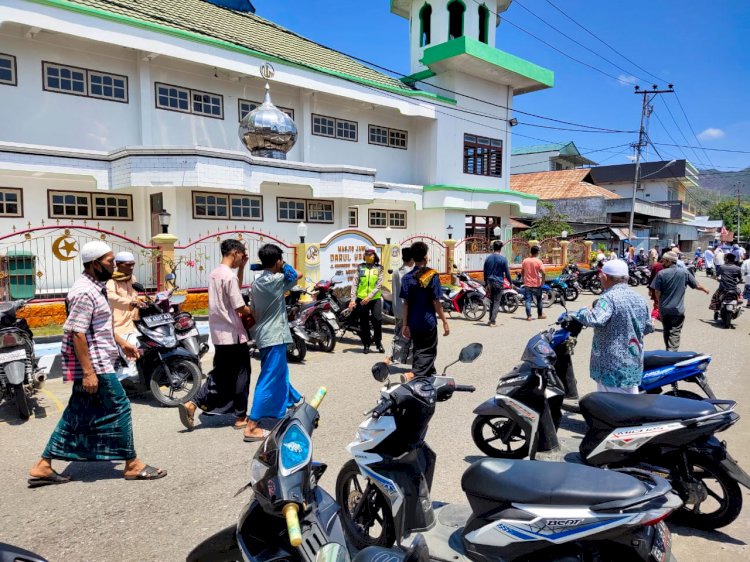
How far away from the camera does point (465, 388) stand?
2898mm

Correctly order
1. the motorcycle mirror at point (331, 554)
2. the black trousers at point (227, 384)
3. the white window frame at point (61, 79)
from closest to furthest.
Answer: the motorcycle mirror at point (331, 554)
the black trousers at point (227, 384)
the white window frame at point (61, 79)

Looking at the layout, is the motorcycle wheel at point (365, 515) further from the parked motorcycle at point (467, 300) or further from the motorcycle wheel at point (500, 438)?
the parked motorcycle at point (467, 300)

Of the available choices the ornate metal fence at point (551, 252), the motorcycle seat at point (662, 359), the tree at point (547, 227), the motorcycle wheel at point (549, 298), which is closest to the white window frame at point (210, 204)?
the motorcycle wheel at point (549, 298)

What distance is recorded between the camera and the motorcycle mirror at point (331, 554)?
177cm

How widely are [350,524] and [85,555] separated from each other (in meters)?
1.54

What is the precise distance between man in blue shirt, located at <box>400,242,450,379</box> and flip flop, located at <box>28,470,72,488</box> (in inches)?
125

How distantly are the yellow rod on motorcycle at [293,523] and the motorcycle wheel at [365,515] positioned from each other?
1.13 metres

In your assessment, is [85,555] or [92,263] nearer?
[85,555]

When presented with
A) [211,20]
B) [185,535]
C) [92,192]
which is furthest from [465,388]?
[211,20]

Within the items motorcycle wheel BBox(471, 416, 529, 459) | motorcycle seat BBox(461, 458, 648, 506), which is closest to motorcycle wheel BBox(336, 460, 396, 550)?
motorcycle seat BBox(461, 458, 648, 506)

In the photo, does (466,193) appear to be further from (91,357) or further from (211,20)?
(91,357)

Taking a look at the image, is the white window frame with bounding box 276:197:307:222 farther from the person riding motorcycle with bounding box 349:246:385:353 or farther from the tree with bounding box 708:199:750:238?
the tree with bounding box 708:199:750:238

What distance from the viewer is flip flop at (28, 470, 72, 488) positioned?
12.2 ft

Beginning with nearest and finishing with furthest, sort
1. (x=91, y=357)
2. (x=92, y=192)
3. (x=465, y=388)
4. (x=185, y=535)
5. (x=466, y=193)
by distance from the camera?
(x=465, y=388) < (x=185, y=535) < (x=91, y=357) < (x=92, y=192) < (x=466, y=193)
